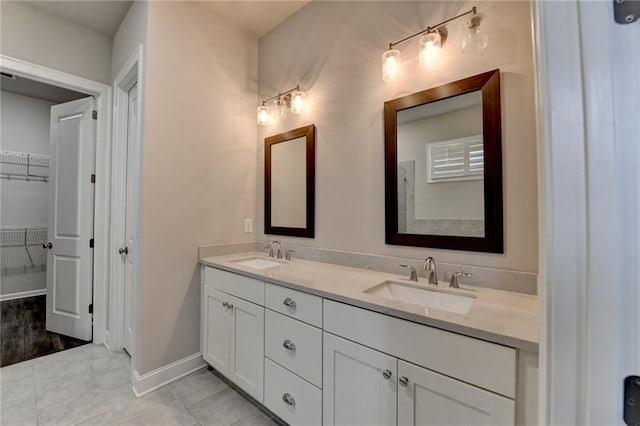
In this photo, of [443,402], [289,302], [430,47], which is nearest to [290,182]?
[289,302]

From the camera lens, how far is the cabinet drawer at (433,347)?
0.86m

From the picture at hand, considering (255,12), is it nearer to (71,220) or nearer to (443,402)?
(71,220)

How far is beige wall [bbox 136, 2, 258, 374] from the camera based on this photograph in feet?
6.24

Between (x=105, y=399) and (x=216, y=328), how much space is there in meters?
0.78

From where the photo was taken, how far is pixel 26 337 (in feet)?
8.57

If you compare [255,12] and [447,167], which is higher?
[255,12]

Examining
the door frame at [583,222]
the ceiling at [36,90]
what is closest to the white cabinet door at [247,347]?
the door frame at [583,222]

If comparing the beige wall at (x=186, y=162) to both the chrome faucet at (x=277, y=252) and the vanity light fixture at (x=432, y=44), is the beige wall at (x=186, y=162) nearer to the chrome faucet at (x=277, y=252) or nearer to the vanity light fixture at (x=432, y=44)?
the chrome faucet at (x=277, y=252)

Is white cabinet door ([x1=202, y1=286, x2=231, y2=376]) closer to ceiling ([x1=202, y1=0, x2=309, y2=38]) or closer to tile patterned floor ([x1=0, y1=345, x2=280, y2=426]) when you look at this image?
tile patterned floor ([x1=0, y1=345, x2=280, y2=426])

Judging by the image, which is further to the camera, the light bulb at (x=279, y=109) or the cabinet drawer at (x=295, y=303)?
the light bulb at (x=279, y=109)

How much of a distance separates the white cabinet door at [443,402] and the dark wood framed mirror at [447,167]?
677 millimetres

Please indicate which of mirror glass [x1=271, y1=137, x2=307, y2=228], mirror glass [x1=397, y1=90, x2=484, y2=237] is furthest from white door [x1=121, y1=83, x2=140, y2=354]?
mirror glass [x1=397, y1=90, x2=484, y2=237]

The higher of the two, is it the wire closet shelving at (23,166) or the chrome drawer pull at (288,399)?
the wire closet shelving at (23,166)

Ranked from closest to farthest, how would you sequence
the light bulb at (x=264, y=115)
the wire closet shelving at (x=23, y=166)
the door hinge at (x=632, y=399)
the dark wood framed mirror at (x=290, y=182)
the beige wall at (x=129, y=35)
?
the door hinge at (x=632, y=399), the beige wall at (x=129, y=35), the dark wood framed mirror at (x=290, y=182), the light bulb at (x=264, y=115), the wire closet shelving at (x=23, y=166)
